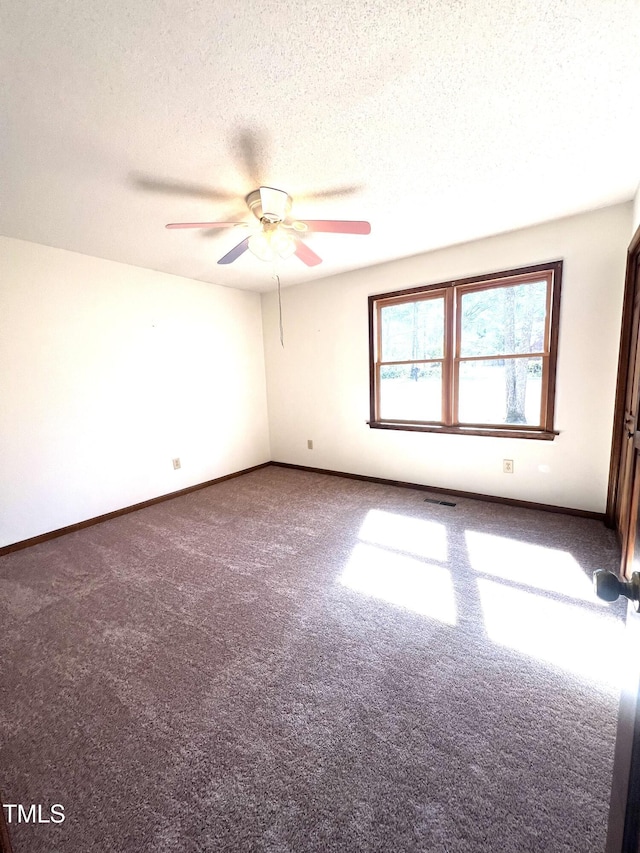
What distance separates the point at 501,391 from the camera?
10.5ft

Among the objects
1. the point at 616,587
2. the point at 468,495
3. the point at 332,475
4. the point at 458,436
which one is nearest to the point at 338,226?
the point at 616,587

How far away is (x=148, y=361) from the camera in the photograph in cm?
356

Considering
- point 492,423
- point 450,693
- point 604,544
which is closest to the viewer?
point 450,693

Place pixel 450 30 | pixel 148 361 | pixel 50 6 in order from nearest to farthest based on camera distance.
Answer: pixel 50 6
pixel 450 30
pixel 148 361

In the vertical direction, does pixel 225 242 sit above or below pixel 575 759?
above

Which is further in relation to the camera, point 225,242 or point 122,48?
point 225,242

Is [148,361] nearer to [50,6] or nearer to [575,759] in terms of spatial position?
[50,6]

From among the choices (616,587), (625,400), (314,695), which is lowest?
(314,695)

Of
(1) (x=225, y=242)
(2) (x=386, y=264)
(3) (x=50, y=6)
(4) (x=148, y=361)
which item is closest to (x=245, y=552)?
(4) (x=148, y=361)

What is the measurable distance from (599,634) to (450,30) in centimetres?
257

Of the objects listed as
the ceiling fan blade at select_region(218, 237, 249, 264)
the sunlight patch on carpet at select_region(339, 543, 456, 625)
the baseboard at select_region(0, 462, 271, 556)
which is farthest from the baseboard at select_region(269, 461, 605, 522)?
the ceiling fan blade at select_region(218, 237, 249, 264)

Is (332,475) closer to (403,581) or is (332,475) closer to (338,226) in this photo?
(403,581)

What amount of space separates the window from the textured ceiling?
0.73 meters

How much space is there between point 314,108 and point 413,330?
2.38m
